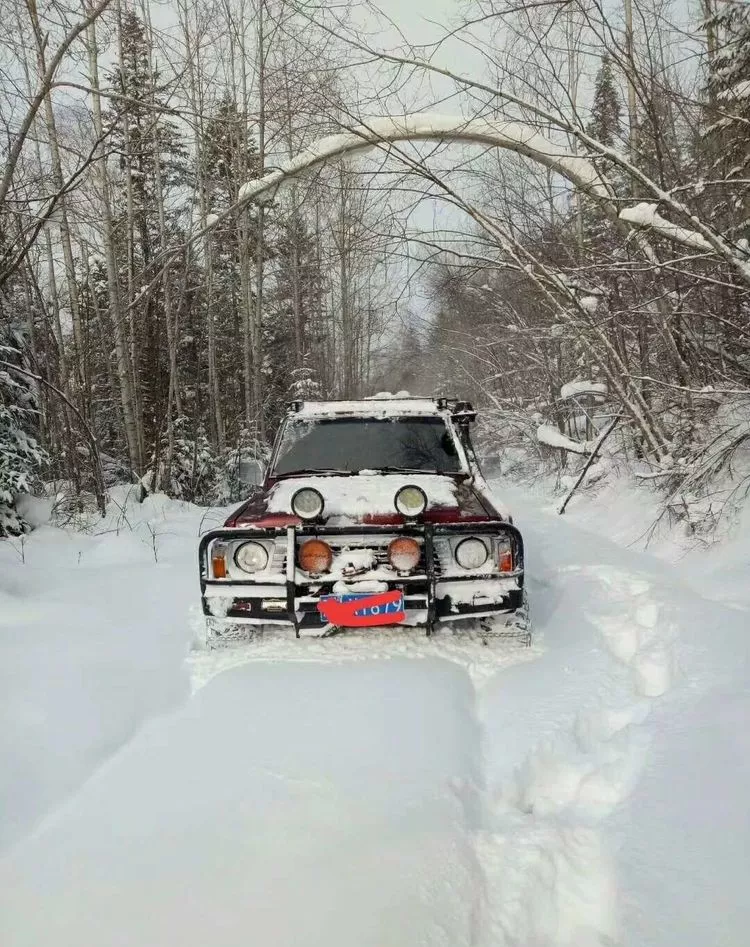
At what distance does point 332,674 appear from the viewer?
3285mm

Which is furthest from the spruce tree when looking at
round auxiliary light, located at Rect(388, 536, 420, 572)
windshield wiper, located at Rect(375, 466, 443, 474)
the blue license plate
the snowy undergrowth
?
the snowy undergrowth

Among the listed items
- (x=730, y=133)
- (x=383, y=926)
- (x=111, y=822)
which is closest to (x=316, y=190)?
(x=730, y=133)

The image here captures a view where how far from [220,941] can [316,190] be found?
5.32 metres

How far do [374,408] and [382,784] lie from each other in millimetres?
3233

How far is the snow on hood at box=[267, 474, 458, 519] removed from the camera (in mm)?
3676

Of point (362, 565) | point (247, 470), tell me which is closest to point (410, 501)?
point (362, 565)

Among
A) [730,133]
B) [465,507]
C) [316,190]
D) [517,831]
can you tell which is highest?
[730,133]

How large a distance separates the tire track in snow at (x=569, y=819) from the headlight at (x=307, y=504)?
54.0 inches

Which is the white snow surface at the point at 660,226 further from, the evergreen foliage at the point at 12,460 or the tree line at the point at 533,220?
the evergreen foliage at the point at 12,460

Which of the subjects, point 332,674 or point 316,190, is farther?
point 316,190

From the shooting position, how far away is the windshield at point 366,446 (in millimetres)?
4594

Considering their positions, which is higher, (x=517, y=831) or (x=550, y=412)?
(x=550, y=412)

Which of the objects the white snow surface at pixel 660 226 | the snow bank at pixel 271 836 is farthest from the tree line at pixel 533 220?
the snow bank at pixel 271 836

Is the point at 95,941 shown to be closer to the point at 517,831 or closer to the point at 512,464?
the point at 517,831
